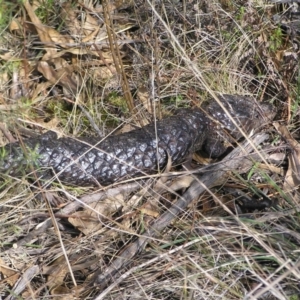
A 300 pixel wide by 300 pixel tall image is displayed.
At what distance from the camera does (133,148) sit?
4.57m

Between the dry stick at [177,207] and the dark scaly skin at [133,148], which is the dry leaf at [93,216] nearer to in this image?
the dark scaly skin at [133,148]

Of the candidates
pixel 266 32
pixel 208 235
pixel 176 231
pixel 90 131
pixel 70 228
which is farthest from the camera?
pixel 266 32

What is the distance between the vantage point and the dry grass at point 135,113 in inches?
136

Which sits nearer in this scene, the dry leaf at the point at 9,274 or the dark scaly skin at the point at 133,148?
the dry leaf at the point at 9,274

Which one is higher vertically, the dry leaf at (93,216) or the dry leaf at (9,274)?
the dry leaf at (9,274)

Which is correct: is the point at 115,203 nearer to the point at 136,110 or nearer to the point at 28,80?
the point at 136,110

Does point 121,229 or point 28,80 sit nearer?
point 121,229

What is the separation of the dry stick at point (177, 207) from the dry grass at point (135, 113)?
40 mm

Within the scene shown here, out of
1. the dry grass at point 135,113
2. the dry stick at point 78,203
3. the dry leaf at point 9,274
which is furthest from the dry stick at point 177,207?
the dry leaf at point 9,274

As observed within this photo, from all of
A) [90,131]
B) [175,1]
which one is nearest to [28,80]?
[90,131]

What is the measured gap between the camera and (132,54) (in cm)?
524

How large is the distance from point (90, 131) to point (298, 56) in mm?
1644

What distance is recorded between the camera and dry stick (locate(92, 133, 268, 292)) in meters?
3.59

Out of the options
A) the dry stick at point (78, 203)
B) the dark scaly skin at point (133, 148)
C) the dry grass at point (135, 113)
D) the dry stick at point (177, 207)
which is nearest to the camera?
the dry grass at point (135, 113)
